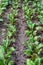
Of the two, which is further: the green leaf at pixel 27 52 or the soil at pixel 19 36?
the soil at pixel 19 36

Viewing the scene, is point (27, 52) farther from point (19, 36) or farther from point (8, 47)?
point (19, 36)

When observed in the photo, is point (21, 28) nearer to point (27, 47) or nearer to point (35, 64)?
point (27, 47)

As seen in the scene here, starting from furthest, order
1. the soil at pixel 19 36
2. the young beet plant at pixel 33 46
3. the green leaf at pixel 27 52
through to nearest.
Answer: the soil at pixel 19 36 < the green leaf at pixel 27 52 < the young beet plant at pixel 33 46

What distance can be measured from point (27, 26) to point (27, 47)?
143cm

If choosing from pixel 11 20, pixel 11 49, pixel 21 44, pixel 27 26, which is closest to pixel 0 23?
pixel 11 20

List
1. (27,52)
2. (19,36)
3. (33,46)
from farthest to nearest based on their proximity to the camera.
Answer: (19,36), (33,46), (27,52)

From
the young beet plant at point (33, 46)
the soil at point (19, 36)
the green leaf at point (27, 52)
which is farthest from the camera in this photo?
the soil at point (19, 36)

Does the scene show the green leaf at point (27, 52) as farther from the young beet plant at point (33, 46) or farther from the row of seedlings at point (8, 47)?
the row of seedlings at point (8, 47)

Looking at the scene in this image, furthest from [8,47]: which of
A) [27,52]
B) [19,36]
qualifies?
[19,36]

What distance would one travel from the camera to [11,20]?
709 centimetres

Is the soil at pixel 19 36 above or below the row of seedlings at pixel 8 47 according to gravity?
below

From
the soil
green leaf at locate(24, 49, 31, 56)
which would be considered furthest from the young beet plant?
the soil

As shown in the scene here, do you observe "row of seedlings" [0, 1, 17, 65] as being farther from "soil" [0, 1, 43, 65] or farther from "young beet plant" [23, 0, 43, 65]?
"young beet plant" [23, 0, 43, 65]

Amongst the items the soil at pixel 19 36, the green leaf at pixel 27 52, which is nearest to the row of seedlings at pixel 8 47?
the soil at pixel 19 36
